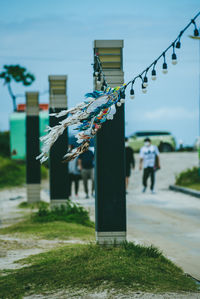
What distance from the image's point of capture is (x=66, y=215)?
11492 mm

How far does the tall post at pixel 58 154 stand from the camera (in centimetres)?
1251

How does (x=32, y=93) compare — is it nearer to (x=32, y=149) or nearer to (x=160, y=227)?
(x=32, y=149)

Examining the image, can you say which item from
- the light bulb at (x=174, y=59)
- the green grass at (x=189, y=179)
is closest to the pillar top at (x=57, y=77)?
the light bulb at (x=174, y=59)

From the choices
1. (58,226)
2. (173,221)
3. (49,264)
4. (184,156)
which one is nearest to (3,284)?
(49,264)

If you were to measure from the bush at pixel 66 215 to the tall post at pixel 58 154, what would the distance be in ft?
2.28

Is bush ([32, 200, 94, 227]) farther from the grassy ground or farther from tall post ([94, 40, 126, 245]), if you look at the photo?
tall post ([94, 40, 126, 245])

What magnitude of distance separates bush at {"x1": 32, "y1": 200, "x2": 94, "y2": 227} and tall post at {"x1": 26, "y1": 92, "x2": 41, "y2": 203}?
4.85m

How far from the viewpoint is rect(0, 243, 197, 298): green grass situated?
5449 mm

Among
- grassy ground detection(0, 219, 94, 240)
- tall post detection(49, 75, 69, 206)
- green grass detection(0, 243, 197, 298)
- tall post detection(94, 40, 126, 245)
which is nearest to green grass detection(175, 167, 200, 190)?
tall post detection(49, 75, 69, 206)

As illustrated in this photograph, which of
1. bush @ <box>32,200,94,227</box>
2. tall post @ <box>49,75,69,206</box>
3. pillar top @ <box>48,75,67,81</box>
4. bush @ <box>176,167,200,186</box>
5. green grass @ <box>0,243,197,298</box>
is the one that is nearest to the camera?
green grass @ <box>0,243,197,298</box>

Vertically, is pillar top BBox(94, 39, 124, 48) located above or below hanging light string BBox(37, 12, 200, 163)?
above

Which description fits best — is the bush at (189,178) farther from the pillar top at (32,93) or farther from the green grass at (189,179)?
the pillar top at (32,93)

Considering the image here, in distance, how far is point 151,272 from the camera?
19.0 feet

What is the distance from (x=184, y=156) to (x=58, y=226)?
2483 cm
